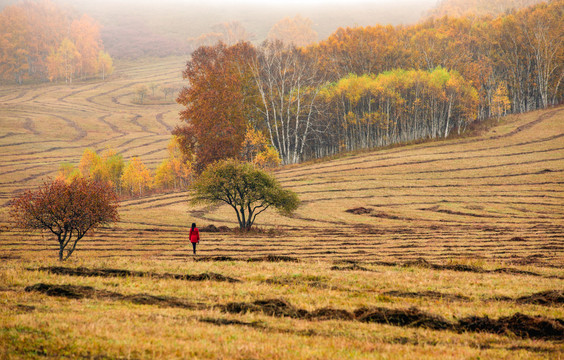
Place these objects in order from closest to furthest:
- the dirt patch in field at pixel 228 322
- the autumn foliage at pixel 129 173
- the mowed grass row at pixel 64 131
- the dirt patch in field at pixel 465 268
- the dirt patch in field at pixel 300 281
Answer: the dirt patch in field at pixel 228 322
the dirt patch in field at pixel 300 281
the dirt patch in field at pixel 465 268
the autumn foliage at pixel 129 173
the mowed grass row at pixel 64 131

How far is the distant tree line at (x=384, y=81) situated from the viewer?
91.2 metres

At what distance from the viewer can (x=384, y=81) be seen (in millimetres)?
98688

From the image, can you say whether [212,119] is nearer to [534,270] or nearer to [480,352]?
[534,270]

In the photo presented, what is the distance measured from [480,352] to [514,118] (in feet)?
364

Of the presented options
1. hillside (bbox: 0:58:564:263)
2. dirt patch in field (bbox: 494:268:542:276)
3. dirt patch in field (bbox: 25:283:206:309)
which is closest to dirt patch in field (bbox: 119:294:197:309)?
dirt patch in field (bbox: 25:283:206:309)

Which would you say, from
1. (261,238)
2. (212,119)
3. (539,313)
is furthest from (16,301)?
(212,119)

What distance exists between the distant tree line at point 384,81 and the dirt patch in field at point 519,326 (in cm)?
6781

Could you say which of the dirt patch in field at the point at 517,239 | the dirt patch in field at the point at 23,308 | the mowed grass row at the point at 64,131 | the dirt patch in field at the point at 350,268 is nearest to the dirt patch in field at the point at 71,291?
the dirt patch in field at the point at 23,308

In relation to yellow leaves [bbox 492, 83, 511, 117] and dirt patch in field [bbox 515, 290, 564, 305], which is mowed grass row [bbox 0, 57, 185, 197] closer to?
dirt patch in field [bbox 515, 290, 564, 305]

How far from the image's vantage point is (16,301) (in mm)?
14031

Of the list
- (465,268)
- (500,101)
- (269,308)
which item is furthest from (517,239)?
(500,101)

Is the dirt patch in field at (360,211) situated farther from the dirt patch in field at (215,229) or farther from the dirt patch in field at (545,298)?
the dirt patch in field at (545,298)

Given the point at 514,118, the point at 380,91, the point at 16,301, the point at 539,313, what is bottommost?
the point at 539,313

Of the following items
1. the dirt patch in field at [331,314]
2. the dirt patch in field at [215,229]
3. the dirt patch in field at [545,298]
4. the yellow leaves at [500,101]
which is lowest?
the dirt patch in field at [215,229]
